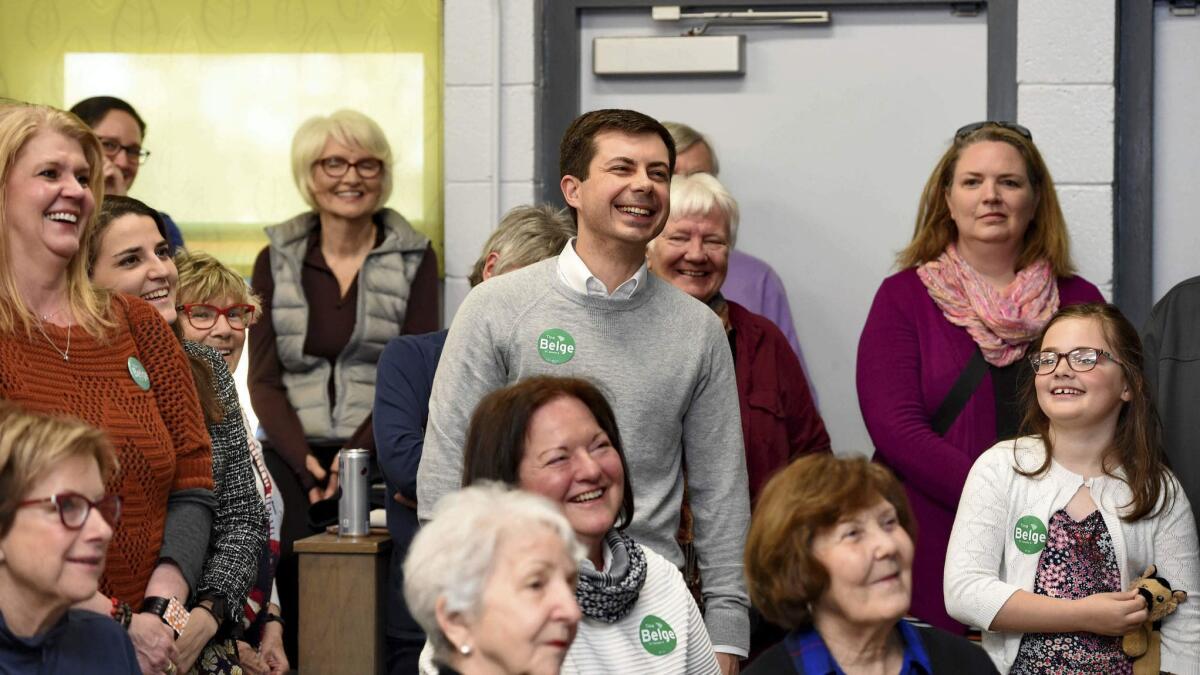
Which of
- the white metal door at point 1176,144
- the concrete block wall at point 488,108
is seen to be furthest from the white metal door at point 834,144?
the white metal door at point 1176,144

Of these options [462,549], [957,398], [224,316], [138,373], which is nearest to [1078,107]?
[957,398]

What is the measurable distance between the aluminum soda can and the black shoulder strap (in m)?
1.32

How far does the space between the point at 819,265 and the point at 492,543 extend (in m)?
2.86

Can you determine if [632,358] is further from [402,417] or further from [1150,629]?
[1150,629]

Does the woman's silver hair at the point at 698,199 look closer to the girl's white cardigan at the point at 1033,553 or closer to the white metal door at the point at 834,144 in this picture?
the girl's white cardigan at the point at 1033,553

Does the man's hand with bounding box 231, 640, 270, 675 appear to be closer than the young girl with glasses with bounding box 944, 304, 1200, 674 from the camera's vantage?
No

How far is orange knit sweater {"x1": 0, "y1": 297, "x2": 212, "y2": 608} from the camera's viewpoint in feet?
8.05

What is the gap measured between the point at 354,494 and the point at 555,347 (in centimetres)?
115

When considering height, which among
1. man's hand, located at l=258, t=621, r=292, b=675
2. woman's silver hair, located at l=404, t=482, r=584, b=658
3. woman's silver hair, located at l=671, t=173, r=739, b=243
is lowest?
man's hand, located at l=258, t=621, r=292, b=675

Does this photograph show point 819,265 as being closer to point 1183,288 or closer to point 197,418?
point 1183,288

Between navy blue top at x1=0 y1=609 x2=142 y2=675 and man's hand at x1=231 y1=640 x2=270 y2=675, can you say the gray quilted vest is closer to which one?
man's hand at x1=231 y1=640 x2=270 y2=675

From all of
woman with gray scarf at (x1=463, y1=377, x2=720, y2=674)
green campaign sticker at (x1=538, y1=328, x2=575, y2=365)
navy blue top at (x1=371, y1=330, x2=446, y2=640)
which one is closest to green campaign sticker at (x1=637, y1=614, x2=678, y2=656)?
woman with gray scarf at (x1=463, y1=377, x2=720, y2=674)

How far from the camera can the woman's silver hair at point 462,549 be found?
6.50ft

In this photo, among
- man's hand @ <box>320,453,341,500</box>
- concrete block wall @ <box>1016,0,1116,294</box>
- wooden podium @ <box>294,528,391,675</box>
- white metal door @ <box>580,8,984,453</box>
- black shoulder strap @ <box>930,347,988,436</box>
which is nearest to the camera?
black shoulder strap @ <box>930,347,988,436</box>
